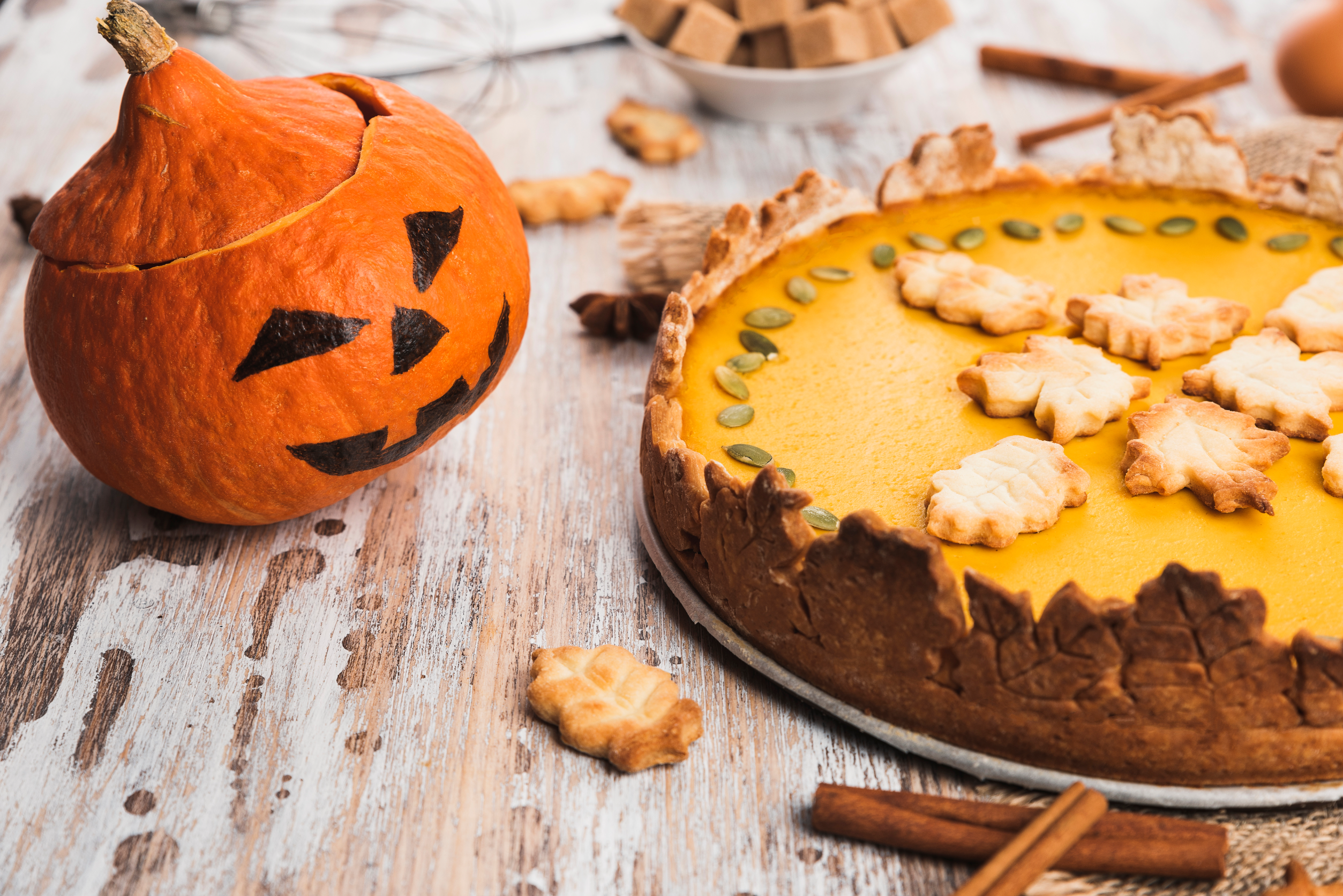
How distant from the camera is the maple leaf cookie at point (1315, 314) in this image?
6.13 ft

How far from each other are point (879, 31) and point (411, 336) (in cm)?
191

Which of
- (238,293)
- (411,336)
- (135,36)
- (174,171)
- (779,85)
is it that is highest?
(135,36)

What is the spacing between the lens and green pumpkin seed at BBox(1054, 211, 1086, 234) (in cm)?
220

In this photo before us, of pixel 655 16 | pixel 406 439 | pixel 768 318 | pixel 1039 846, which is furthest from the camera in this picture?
pixel 655 16

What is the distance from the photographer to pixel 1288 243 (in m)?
2.12

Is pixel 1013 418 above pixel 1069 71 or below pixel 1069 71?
above

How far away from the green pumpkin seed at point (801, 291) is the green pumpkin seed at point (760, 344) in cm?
14

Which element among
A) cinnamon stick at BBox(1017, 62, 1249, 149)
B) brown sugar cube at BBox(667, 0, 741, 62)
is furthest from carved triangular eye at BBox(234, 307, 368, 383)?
cinnamon stick at BBox(1017, 62, 1249, 149)

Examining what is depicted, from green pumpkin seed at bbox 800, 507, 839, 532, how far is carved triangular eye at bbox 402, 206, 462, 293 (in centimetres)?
64

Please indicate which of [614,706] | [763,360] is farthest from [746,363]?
[614,706]

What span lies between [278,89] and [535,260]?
37.1 inches

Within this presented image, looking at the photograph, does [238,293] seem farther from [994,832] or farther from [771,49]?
[771,49]

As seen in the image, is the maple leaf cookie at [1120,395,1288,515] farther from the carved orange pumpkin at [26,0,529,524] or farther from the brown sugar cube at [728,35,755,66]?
the brown sugar cube at [728,35,755,66]

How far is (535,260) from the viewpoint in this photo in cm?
265
